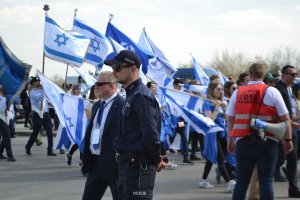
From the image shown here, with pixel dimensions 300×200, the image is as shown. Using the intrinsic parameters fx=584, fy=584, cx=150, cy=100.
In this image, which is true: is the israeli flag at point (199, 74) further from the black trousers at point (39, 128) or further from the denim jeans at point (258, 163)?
the denim jeans at point (258, 163)

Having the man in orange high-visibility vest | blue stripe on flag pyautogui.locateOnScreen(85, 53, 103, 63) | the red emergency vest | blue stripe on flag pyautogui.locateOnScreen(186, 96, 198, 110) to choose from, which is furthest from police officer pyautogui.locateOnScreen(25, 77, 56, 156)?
the red emergency vest

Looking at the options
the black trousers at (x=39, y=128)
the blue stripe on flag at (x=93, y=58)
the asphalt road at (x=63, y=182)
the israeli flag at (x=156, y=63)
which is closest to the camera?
the asphalt road at (x=63, y=182)

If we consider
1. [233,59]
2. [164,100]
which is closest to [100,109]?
[164,100]

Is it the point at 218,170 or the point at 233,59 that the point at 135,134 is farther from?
the point at 233,59

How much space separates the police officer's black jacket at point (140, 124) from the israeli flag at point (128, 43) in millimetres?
9174

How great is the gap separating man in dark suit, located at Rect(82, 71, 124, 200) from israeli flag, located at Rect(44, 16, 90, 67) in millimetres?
8790

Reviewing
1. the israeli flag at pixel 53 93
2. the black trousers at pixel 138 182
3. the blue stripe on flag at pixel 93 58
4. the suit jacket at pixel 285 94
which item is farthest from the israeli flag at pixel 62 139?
the black trousers at pixel 138 182

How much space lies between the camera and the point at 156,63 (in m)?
15.6

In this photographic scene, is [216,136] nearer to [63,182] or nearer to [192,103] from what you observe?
[192,103]

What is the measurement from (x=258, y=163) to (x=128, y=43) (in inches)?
329

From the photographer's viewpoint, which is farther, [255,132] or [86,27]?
[86,27]

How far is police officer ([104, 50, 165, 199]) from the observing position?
4.77 meters

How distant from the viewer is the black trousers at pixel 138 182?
4.80 m

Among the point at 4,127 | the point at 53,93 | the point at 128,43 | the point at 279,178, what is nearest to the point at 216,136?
the point at 279,178
